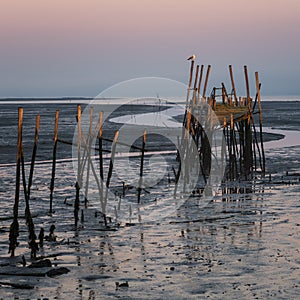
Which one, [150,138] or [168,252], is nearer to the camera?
[168,252]

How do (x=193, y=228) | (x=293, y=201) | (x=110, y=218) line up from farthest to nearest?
1. (x=293, y=201)
2. (x=110, y=218)
3. (x=193, y=228)

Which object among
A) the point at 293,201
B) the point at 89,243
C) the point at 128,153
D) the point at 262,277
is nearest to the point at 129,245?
the point at 89,243

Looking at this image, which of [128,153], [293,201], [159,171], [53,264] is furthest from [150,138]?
[53,264]

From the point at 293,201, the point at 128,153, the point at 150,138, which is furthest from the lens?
the point at 150,138

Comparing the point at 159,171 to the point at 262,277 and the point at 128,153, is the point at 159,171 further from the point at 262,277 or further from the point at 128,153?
the point at 262,277

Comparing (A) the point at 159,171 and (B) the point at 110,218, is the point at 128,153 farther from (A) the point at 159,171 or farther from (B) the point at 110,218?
(B) the point at 110,218

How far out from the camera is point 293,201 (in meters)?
15.1

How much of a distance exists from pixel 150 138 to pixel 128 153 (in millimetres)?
10840

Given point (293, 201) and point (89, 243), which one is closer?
point (89, 243)

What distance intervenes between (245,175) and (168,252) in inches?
378

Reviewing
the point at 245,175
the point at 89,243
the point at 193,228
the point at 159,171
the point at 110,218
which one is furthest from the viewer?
the point at 159,171

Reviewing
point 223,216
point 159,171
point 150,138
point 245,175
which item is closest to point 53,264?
point 223,216

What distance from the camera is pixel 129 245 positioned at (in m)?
10.8

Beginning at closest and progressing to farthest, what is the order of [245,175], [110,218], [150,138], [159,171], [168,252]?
[168,252] → [110,218] → [245,175] → [159,171] → [150,138]
